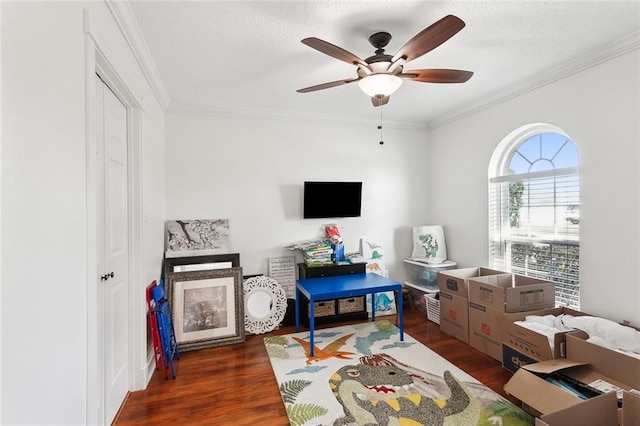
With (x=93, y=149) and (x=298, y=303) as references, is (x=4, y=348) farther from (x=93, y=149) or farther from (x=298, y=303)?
(x=298, y=303)

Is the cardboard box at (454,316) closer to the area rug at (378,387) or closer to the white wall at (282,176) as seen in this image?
the area rug at (378,387)

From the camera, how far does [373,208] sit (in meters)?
4.31

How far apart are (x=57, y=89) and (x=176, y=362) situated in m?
2.53

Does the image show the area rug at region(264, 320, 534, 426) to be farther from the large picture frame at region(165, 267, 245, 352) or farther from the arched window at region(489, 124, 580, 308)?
the arched window at region(489, 124, 580, 308)

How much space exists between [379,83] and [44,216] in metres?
2.00

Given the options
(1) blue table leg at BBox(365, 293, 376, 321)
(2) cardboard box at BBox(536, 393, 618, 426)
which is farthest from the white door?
(1) blue table leg at BBox(365, 293, 376, 321)

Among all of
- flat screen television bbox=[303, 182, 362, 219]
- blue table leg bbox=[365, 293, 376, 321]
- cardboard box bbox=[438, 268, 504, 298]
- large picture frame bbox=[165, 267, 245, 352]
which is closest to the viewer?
large picture frame bbox=[165, 267, 245, 352]

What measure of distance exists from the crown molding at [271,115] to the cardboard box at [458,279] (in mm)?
2168

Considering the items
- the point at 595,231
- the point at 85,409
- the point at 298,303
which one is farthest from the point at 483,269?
the point at 85,409

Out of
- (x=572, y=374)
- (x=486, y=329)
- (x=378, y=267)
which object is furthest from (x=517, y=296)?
(x=378, y=267)

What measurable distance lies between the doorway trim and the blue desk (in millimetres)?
1421

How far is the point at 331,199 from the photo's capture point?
3.98 meters

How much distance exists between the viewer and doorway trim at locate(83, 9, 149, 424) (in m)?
1.37

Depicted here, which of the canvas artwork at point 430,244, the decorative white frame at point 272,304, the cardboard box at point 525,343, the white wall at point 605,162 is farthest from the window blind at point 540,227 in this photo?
the decorative white frame at point 272,304
